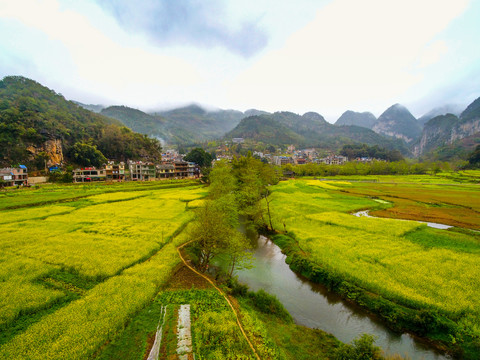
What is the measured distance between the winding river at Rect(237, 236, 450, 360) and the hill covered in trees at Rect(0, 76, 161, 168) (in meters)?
83.6

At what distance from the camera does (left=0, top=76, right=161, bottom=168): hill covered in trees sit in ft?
227

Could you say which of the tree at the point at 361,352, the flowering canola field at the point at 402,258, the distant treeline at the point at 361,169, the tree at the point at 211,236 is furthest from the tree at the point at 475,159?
the tree at the point at 211,236

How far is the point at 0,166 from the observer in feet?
209

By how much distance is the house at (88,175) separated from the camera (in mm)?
67250

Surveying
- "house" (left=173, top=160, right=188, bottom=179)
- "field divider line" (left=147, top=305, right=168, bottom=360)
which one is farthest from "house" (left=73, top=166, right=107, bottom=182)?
"field divider line" (left=147, top=305, right=168, bottom=360)

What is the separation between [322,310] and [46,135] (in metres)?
98.9

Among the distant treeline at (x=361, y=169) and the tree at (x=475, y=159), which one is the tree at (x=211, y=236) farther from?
the tree at (x=475, y=159)

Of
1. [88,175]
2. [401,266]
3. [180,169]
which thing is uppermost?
[180,169]

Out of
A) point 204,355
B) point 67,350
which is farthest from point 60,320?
point 204,355

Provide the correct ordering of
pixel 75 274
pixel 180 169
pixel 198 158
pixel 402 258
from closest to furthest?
pixel 75 274 → pixel 402 258 → pixel 180 169 → pixel 198 158

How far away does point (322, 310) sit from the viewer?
15.0 metres

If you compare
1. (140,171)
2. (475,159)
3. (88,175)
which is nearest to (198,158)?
(140,171)

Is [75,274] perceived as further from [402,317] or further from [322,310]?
[402,317]

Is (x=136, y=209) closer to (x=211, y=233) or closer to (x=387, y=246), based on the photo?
(x=211, y=233)
